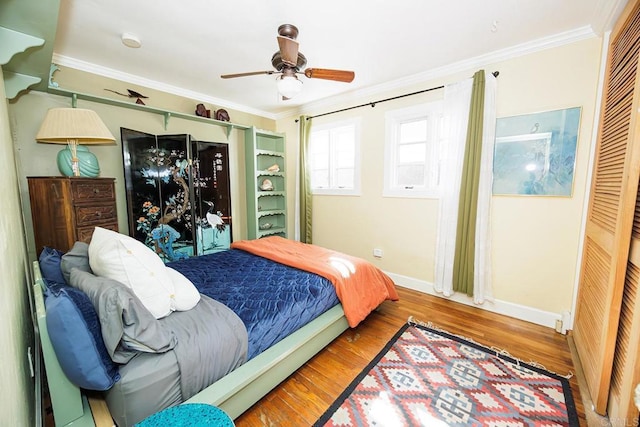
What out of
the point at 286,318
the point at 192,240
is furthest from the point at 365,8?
the point at 192,240

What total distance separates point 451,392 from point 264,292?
1.36 metres

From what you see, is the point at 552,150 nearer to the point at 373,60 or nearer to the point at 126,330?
the point at 373,60

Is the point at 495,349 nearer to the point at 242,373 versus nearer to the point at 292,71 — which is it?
the point at 242,373

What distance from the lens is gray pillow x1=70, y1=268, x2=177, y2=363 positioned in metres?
1.04

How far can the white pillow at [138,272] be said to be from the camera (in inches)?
49.7

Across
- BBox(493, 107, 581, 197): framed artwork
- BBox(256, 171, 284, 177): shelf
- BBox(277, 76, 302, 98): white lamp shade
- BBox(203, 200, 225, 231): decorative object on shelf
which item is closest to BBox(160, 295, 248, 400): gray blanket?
BBox(277, 76, 302, 98): white lamp shade

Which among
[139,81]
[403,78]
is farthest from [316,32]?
[139,81]

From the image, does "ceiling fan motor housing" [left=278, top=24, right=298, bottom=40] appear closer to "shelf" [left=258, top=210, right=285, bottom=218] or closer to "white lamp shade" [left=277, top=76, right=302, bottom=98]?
"white lamp shade" [left=277, top=76, right=302, bottom=98]

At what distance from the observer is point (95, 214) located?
233 cm

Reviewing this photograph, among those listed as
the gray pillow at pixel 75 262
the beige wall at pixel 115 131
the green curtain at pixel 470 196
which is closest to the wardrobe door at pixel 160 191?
the beige wall at pixel 115 131

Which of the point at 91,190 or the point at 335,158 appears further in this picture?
the point at 335,158

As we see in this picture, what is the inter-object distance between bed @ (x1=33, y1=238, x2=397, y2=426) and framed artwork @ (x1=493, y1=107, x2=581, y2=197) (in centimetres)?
157

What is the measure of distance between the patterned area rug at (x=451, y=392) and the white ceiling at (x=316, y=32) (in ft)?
8.40

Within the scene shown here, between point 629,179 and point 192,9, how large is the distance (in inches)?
113
